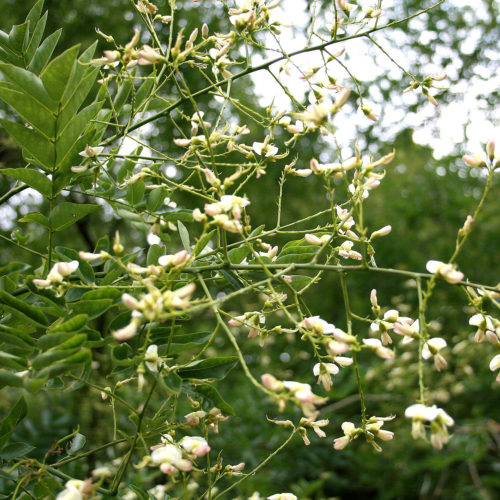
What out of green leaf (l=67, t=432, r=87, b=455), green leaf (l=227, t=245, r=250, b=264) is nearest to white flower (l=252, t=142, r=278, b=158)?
green leaf (l=227, t=245, r=250, b=264)

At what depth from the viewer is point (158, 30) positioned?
2.95 m

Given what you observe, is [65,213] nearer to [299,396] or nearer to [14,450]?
[14,450]

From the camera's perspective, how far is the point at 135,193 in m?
0.82

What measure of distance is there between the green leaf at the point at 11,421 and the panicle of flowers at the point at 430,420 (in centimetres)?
44

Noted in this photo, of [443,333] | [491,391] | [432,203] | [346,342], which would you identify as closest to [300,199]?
[432,203]

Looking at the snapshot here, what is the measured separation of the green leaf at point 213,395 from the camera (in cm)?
58

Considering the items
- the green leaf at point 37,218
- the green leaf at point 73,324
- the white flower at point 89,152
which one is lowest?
the green leaf at point 73,324

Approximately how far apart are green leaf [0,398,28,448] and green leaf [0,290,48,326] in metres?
0.11

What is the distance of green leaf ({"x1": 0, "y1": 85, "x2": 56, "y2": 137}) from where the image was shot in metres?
0.61

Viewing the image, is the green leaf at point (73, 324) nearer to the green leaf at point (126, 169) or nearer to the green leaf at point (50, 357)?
the green leaf at point (50, 357)

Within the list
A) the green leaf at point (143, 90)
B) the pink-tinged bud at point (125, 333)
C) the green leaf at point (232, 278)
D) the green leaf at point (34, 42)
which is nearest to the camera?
the pink-tinged bud at point (125, 333)

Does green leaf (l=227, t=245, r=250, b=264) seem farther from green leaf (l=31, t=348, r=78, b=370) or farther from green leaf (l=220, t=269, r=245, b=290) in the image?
green leaf (l=31, t=348, r=78, b=370)

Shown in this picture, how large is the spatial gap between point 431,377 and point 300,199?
1.45 metres

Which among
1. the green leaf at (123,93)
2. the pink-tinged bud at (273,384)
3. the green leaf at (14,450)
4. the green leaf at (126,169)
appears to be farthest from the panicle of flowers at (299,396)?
the green leaf at (123,93)
